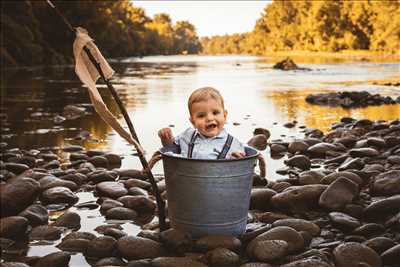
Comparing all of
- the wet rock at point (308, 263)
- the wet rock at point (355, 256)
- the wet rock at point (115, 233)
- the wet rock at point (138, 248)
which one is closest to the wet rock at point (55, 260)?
the wet rock at point (138, 248)

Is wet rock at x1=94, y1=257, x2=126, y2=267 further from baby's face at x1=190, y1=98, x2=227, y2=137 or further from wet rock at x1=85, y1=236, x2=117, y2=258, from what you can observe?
baby's face at x1=190, y1=98, x2=227, y2=137

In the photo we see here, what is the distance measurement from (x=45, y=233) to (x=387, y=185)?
298 cm

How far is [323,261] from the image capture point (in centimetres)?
342

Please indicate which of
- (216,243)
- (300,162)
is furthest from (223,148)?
(300,162)

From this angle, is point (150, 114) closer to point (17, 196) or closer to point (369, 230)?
→ point (17, 196)

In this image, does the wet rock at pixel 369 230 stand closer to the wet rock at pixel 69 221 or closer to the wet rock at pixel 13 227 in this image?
the wet rock at pixel 69 221

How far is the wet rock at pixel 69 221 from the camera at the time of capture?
4.52 m

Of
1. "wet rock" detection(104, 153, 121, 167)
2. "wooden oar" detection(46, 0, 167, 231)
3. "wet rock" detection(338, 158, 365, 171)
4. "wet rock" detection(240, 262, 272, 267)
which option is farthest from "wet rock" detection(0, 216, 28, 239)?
"wet rock" detection(338, 158, 365, 171)

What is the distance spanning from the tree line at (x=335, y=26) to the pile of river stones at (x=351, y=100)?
161ft

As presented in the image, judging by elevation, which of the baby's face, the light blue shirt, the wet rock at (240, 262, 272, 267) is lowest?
the wet rock at (240, 262, 272, 267)

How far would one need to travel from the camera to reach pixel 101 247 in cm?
385

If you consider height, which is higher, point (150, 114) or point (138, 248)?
point (138, 248)

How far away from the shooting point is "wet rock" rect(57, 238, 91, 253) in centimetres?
396

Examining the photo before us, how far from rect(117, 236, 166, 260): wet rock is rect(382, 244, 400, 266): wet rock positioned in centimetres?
145
